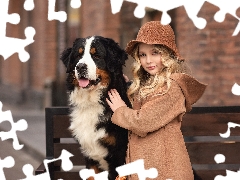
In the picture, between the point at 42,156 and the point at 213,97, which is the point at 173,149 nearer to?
the point at 213,97

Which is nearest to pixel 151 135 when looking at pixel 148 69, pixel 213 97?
pixel 148 69

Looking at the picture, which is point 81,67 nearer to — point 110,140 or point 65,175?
point 110,140

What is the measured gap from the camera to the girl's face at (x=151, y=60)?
10.9ft

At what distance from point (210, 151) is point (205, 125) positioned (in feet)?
0.80

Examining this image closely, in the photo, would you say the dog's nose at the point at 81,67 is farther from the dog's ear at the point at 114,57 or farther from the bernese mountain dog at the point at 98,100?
the dog's ear at the point at 114,57

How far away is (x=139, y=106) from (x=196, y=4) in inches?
81.2

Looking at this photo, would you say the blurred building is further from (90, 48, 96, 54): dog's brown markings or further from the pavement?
the pavement

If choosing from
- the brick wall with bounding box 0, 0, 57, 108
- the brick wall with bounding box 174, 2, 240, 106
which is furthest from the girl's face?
the brick wall with bounding box 0, 0, 57, 108

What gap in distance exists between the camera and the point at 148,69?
3.36 meters

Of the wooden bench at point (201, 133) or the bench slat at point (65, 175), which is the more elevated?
the wooden bench at point (201, 133)

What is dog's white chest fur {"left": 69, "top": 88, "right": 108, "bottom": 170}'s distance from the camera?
11.3 ft

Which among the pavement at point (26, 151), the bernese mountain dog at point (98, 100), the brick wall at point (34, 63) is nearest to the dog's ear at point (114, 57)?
the bernese mountain dog at point (98, 100)

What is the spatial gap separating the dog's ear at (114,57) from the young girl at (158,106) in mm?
101

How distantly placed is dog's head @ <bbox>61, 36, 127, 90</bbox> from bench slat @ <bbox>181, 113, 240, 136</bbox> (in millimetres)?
1104
